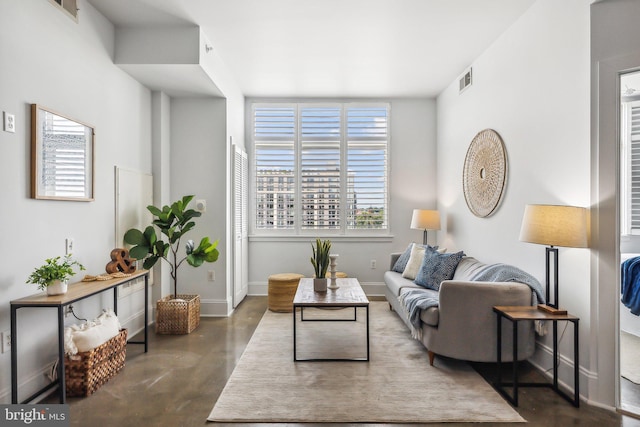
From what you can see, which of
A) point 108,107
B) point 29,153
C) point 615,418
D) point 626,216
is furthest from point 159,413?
point 626,216

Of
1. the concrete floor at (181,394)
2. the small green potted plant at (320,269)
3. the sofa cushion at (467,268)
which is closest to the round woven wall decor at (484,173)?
the sofa cushion at (467,268)

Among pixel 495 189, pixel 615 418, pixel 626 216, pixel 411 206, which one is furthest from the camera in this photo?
pixel 411 206

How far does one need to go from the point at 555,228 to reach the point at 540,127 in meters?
0.98

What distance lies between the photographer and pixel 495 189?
350 cm

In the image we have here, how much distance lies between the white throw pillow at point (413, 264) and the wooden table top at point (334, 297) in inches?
28.7

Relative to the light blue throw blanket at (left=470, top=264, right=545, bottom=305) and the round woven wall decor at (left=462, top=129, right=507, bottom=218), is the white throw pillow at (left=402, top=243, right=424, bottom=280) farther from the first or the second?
the light blue throw blanket at (left=470, top=264, right=545, bottom=305)

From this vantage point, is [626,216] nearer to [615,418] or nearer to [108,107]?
[615,418]

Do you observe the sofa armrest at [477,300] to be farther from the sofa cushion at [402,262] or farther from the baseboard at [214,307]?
the baseboard at [214,307]

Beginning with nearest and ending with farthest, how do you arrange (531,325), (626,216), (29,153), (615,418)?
(615,418) < (29,153) < (531,325) < (626,216)

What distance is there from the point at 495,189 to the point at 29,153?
3.79 meters

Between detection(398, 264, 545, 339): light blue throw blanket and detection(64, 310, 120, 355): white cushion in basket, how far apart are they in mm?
2370

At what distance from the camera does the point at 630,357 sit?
9.65ft

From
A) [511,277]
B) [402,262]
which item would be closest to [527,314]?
[511,277]

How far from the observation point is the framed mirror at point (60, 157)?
2352 millimetres
